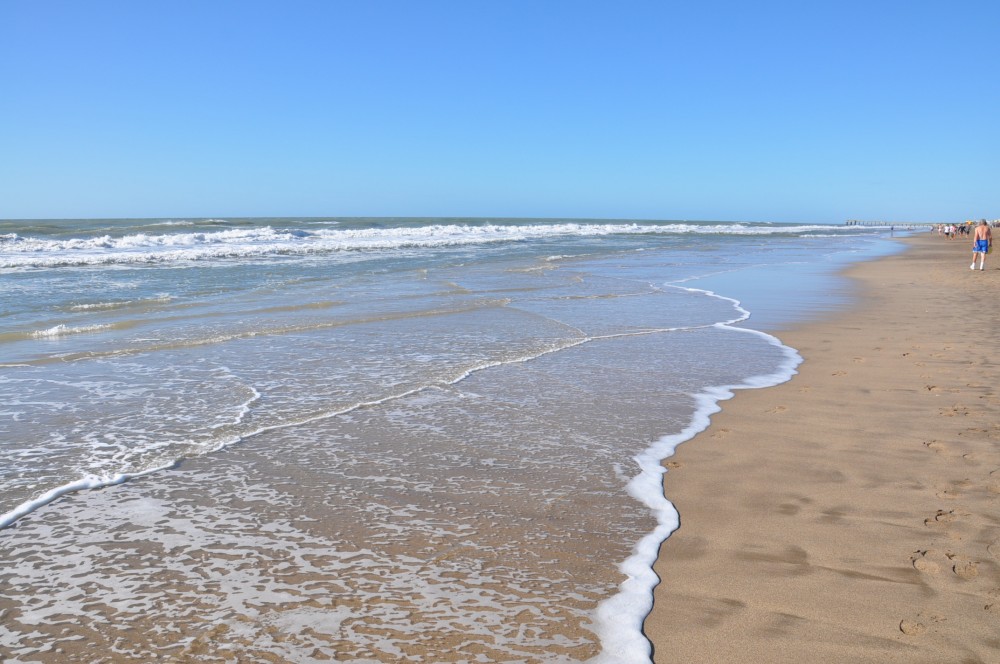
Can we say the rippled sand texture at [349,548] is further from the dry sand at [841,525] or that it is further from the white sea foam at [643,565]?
the dry sand at [841,525]

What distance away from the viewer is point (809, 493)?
13.6 ft

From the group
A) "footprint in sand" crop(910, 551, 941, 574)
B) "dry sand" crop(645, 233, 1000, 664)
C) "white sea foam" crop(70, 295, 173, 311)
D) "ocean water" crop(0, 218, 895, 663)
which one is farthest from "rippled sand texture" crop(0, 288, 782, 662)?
"white sea foam" crop(70, 295, 173, 311)

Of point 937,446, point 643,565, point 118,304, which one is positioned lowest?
point 643,565

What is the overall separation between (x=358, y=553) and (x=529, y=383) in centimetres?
373

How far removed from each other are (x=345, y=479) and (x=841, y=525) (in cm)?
275

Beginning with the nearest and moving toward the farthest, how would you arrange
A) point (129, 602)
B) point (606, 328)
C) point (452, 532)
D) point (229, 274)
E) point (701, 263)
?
point (129, 602) < point (452, 532) < point (606, 328) < point (229, 274) < point (701, 263)

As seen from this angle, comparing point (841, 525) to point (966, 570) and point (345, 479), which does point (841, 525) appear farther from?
point (345, 479)

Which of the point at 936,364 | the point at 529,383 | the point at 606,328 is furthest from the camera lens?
the point at 606,328

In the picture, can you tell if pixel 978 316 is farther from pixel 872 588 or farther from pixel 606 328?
pixel 872 588

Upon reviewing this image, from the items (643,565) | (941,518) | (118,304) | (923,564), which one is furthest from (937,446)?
(118,304)

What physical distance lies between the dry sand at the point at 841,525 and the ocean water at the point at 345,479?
0.25 metres

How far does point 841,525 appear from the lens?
368cm

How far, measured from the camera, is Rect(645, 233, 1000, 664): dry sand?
2699mm

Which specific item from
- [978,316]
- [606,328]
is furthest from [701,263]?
[606,328]
